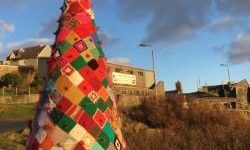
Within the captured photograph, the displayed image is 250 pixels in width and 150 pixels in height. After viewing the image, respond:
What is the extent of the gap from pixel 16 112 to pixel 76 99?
4778 centimetres

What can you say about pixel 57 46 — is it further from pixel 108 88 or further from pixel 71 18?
pixel 108 88

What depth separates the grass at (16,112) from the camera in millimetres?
48522

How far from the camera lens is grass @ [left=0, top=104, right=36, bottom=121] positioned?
4852cm

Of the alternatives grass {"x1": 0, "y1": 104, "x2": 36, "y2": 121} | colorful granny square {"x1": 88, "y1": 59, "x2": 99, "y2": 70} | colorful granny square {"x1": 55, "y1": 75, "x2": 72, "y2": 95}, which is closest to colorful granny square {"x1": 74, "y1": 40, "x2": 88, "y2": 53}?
colorful granny square {"x1": 88, "y1": 59, "x2": 99, "y2": 70}

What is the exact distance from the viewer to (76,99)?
486 centimetres

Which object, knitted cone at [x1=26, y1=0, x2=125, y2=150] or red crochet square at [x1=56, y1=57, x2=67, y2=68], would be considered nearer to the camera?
knitted cone at [x1=26, y1=0, x2=125, y2=150]

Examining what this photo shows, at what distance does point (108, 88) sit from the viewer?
5133 millimetres

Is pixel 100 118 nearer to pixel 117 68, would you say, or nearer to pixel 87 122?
pixel 87 122

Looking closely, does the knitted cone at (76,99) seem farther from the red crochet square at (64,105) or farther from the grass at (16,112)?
the grass at (16,112)

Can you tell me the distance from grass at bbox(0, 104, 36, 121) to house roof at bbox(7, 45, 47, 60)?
129 ft

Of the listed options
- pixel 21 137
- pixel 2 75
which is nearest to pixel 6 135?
pixel 21 137

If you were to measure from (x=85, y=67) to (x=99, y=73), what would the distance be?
0.47ft

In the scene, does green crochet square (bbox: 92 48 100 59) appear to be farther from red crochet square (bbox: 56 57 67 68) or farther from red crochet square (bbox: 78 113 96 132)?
red crochet square (bbox: 78 113 96 132)

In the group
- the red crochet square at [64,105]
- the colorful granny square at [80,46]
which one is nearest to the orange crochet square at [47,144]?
the red crochet square at [64,105]
